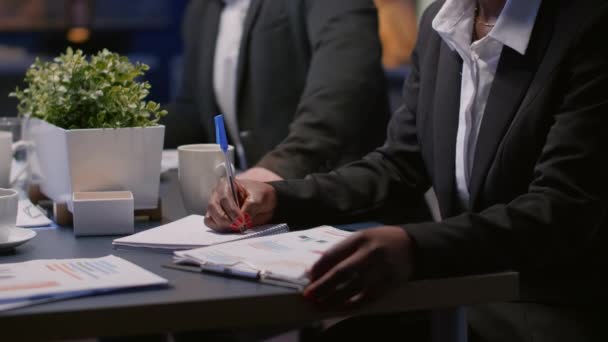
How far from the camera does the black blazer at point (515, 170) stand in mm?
1326

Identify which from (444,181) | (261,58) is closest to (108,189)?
(444,181)

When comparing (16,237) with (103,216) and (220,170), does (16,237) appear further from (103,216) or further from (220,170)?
(220,170)

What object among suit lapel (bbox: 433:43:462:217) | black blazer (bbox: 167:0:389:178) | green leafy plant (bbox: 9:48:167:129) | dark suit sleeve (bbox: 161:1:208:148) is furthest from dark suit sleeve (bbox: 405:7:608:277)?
dark suit sleeve (bbox: 161:1:208:148)

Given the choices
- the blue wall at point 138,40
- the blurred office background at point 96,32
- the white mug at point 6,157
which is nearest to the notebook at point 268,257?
the white mug at point 6,157

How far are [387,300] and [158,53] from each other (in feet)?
15.5

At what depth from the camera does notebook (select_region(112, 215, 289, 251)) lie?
1438 mm

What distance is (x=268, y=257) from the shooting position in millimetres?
1301

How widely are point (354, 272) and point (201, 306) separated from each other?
0.65 feet

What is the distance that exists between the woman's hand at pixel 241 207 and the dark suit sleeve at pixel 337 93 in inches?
19.8

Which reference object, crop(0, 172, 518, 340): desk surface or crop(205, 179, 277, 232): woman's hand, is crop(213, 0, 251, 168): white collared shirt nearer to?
crop(205, 179, 277, 232): woman's hand

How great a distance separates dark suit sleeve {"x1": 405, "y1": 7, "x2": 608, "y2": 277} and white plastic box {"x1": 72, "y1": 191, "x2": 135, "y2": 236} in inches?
21.6

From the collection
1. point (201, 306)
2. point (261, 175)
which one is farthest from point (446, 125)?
point (201, 306)

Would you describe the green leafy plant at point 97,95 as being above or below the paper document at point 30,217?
above

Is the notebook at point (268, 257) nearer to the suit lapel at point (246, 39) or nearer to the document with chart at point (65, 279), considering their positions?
the document with chart at point (65, 279)
